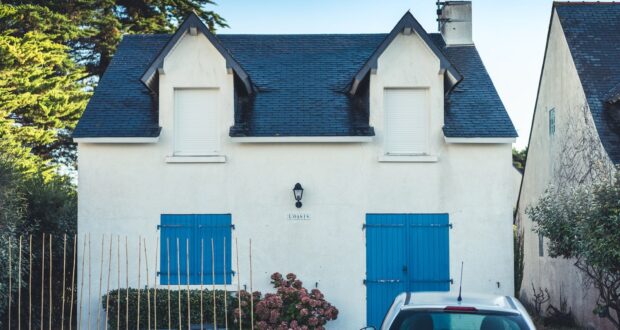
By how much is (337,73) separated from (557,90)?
6.86 m

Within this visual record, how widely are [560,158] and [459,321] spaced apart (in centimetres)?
1507

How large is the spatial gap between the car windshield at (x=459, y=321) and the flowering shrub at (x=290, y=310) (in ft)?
25.6

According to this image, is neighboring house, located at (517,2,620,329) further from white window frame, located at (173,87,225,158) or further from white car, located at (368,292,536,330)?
white car, located at (368,292,536,330)

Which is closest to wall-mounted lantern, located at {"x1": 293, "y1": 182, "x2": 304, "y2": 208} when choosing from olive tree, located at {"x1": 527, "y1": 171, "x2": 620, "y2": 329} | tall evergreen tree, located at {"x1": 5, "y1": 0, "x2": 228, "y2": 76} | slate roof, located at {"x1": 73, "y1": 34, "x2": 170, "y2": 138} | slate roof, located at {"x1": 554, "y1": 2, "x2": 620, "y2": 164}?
slate roof, located at {"x1": 73, "y1": 34, "x2": 170, "y2": 138}

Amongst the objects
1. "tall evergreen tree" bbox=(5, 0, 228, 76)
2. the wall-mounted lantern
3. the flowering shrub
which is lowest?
the flowering shrub

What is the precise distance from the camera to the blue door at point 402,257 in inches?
691

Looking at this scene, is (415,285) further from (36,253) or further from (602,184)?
(36,253)

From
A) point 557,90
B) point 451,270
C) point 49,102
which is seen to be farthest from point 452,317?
point 49,102

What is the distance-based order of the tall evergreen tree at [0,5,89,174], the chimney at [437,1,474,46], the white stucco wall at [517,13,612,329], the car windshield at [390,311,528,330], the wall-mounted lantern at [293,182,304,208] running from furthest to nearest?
the tall evergreen tree at [0,5,89,174] → the chimney at [437,1,474,46] → the white stucco wall at [517,13,612,329] → the wall-mounted lantern at [293,182,304,208] → the car windshield at [390,311,528,330]

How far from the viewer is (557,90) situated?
22844mm

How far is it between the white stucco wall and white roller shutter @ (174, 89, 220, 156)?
27.7ft

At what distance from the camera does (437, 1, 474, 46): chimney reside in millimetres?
21203

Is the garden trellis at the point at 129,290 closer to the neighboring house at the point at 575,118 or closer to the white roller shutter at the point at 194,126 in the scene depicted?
the white roller shutter at the point at 194,126

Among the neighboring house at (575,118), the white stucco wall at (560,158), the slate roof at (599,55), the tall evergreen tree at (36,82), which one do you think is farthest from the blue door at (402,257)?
the tall evergreen tree at (36,82)
